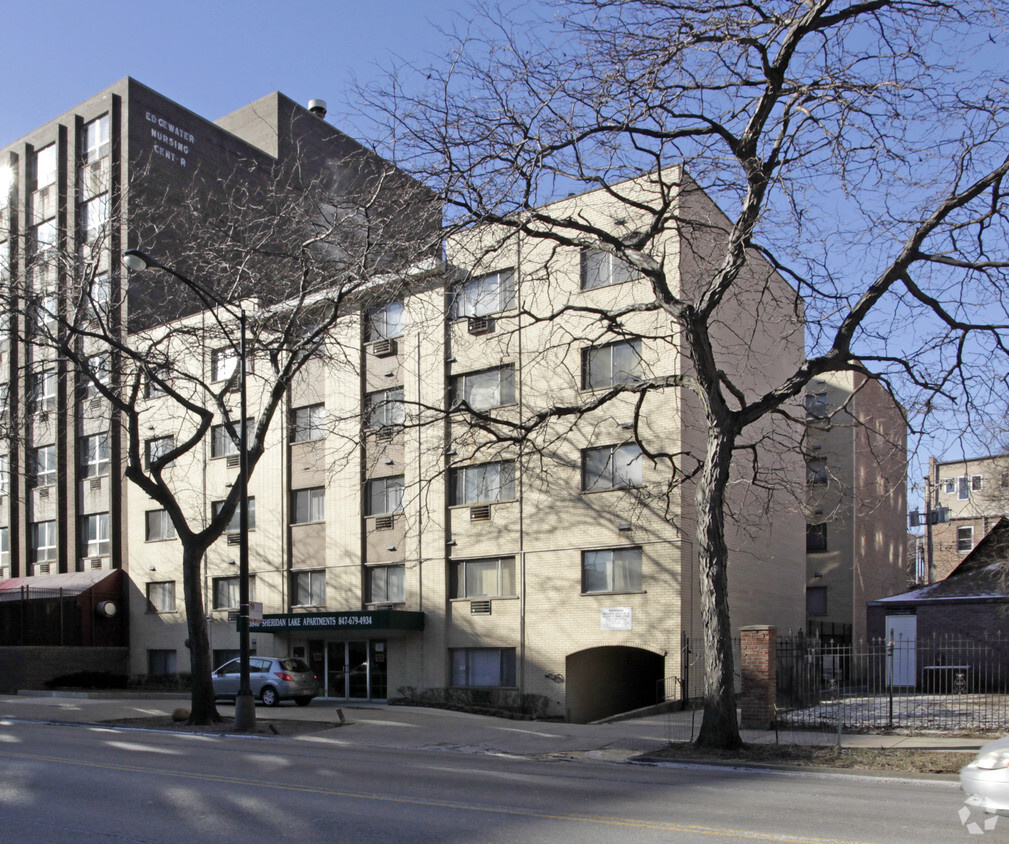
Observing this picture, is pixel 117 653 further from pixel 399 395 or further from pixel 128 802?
pixel 128 802

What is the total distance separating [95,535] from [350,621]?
659 inches

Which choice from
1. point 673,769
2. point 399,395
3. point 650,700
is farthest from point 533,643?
point 673,769

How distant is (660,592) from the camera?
25.4 metres

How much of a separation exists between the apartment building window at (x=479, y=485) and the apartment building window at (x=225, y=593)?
10.7 m

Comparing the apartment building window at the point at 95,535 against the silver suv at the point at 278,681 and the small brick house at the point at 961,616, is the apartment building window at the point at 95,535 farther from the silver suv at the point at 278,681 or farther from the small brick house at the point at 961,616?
the small brick house at the point at 961,616

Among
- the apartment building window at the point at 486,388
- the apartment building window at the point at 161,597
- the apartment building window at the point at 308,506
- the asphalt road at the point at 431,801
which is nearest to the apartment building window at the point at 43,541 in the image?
the apartment building window at the point at 161,597

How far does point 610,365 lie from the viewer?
26922mm

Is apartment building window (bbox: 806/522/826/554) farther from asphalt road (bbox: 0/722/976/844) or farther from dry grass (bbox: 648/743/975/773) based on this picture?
asphalt road (bbox: 0/722/976/844)

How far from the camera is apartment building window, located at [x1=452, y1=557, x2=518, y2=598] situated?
28484mm

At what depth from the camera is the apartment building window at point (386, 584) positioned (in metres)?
30.7

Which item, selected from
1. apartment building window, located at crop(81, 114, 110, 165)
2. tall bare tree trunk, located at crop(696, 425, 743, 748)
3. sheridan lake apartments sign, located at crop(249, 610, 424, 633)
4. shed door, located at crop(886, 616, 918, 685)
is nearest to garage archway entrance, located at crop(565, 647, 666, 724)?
sheridan lake apartments sign, located at crop(249, 610, 424, 633)

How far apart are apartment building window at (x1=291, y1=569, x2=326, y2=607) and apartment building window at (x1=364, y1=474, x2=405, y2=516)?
321cm

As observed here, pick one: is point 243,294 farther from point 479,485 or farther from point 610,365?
point 610,365

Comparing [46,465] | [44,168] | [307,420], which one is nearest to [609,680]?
[307,420]
